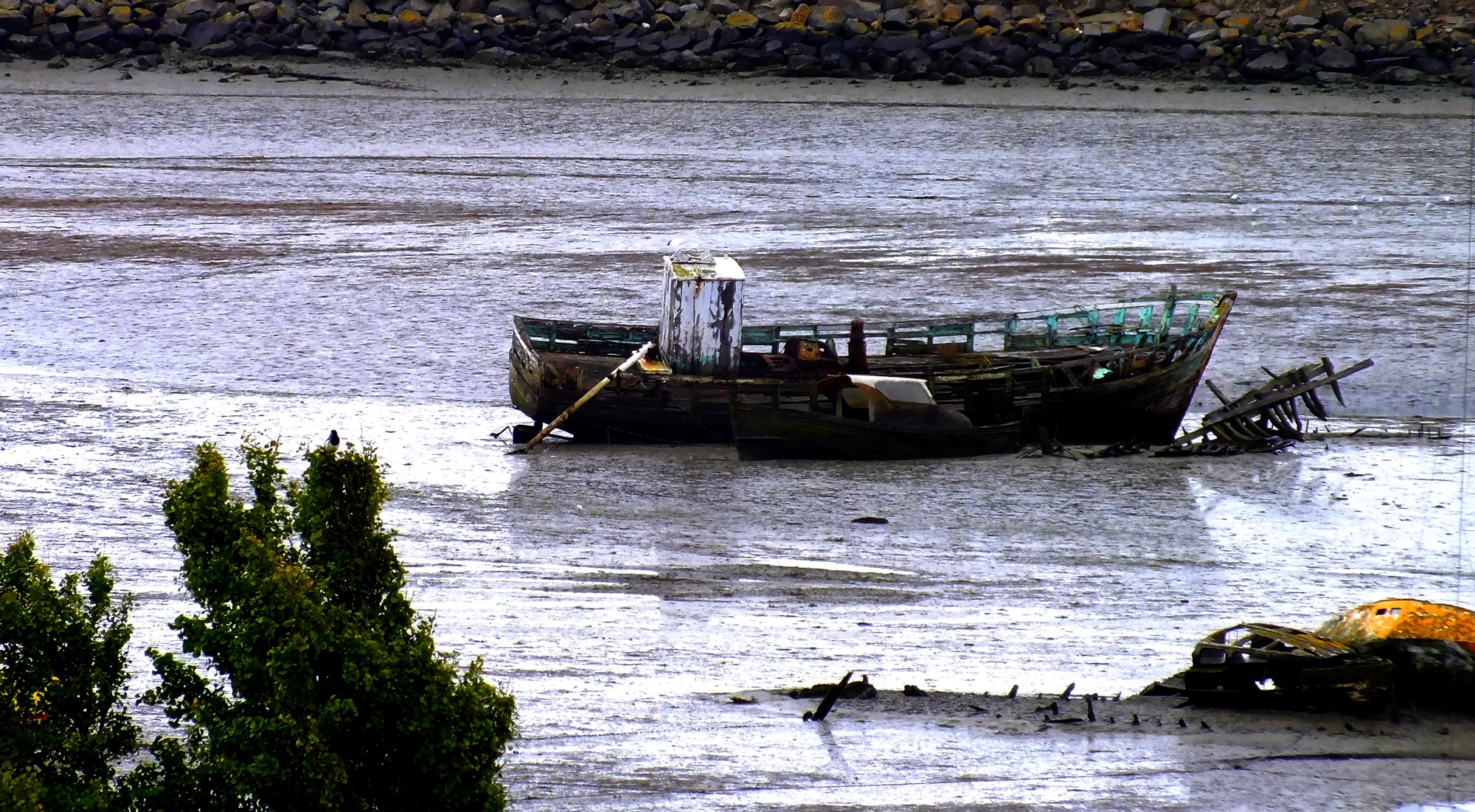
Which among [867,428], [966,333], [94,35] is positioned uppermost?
[94,35]

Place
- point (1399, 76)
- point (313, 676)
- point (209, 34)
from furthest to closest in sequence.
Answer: point (209, 34) → point (1399, 76) → point (313, 676)

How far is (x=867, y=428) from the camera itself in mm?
14945

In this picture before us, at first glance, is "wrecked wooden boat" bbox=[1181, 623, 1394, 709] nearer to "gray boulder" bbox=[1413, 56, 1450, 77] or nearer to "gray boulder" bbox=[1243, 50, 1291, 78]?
"gray boulder" bbox=[1243, 50, 1291, 78]

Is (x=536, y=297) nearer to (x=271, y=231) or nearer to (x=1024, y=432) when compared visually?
(x=271, y=231)

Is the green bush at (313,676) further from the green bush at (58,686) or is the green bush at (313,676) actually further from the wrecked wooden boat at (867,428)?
the wrecked wooden boat at (867,428)

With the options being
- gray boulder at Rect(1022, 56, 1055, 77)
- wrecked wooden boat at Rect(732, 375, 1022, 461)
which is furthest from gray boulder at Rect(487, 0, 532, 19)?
wrecked wooden boat at Rect(732, 375, 1022, 461)

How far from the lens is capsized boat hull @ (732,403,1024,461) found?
49.1 feet

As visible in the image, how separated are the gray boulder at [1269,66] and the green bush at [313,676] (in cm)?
3455

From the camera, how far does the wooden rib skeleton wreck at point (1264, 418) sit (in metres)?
15.4

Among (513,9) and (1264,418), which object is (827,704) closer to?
(1264,418)

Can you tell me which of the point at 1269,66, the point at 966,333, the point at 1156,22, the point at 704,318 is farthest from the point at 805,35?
the point at 704,318

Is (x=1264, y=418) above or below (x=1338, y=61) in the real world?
below

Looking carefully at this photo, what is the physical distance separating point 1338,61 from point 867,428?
26.4m

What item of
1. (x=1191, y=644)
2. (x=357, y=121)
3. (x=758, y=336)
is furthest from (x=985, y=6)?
(x=1191, y=644)
